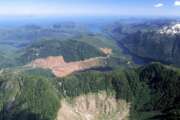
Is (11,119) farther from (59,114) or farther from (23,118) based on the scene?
(59,114)

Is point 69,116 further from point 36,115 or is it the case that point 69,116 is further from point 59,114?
point 36,115

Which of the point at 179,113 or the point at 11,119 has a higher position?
the point at 179,113

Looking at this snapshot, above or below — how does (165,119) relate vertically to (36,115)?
A: above

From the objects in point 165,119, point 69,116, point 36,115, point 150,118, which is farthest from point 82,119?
point 165,119

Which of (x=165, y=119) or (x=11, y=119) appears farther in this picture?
(x=11, y=119)

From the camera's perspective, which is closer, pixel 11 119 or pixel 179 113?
pixel 179 113

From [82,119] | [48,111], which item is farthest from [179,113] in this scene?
[48,111]

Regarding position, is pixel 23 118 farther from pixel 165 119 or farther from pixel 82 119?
pixel 165 119

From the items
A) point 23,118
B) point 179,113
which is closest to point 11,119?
point 23,118
